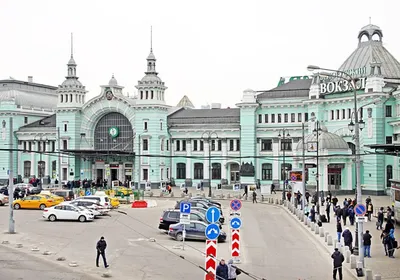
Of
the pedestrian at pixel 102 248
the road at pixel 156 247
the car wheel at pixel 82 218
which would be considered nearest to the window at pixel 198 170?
the road at pixel 156 247

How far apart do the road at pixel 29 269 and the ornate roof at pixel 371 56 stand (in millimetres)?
54070

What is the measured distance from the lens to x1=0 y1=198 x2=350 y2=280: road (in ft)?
82.6

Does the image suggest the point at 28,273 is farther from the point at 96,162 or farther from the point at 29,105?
the point at 29,105

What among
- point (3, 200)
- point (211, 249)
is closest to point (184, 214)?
point (211, 249)

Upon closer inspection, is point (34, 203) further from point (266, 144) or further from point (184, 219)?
point (266, 144)

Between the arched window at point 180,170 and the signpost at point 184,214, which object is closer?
the signpost at point 184,214

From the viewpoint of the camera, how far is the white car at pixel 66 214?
4138 cm

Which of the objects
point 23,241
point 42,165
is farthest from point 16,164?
point 23,241

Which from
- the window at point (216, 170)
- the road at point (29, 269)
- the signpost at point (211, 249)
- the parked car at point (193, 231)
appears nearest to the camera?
the signpost at point (211, 249)

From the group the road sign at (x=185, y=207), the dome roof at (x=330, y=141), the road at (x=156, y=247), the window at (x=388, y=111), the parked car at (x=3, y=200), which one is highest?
the window at (x=388, y=111)

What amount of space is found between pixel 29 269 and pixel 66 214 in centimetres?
1648

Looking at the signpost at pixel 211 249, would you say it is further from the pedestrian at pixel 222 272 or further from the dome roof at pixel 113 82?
the dome roof at pixel 113 82

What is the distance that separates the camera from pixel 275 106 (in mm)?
79375

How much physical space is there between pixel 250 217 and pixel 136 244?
1613 cm
